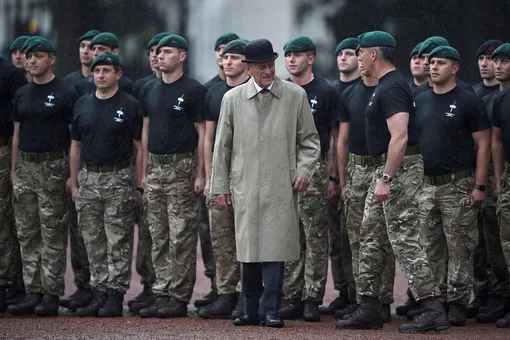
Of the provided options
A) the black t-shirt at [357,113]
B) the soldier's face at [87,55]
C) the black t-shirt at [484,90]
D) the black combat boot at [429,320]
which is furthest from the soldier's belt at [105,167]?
the black t-shirt at [484,90]

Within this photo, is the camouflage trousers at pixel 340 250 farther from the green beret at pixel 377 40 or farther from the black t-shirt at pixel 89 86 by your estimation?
the black t-shirt at pixel 89 86

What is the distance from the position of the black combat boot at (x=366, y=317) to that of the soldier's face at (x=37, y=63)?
3.33m

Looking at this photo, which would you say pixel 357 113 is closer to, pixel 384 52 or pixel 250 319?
pixel 384 52

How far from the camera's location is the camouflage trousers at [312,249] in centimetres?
1002

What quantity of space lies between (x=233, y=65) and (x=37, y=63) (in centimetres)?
165

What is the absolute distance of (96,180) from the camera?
1035 centimetres

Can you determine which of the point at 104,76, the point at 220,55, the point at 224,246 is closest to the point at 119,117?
the point at 104,76

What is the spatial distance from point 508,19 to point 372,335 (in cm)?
516

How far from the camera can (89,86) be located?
1105 cm

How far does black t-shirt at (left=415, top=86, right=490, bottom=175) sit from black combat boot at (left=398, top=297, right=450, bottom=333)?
1230mm

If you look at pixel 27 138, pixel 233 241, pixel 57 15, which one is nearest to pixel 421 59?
pixel 233 241

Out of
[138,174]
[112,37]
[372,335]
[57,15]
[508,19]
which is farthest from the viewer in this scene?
[57,15]

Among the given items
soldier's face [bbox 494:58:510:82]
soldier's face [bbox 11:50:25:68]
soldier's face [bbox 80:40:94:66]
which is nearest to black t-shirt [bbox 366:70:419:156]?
soldier's face [bbox 494:58:510:82]

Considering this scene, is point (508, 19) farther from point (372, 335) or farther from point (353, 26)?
point (372, 335)
